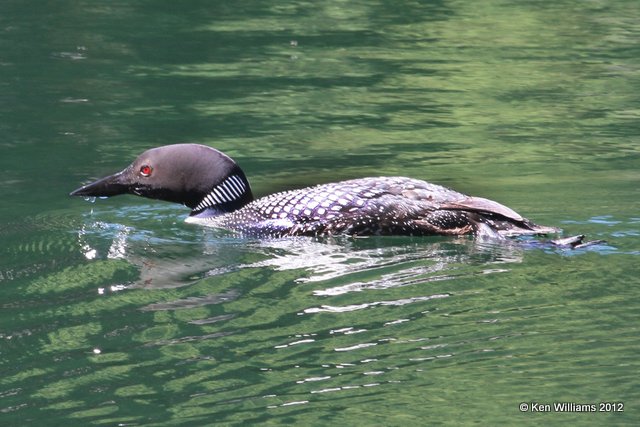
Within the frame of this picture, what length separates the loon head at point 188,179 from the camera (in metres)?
8.50

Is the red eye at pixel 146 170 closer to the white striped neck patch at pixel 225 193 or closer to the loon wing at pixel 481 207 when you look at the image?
the white striped neck patch at pixel 225 193

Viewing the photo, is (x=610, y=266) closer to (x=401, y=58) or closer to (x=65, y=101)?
(x=65, y=101)

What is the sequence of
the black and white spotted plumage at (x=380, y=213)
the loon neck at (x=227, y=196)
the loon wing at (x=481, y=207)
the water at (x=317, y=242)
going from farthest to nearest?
1. the loon neck at (x=227, y=196)
2. the black and white spotted plumage at (x=380, y=213)
3. the loon wing at (x=481, y=207)
4. the water at (x=317, y=242)

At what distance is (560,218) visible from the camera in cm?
807

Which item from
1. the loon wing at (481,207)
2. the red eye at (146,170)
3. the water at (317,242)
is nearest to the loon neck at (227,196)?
the water at (317,242)

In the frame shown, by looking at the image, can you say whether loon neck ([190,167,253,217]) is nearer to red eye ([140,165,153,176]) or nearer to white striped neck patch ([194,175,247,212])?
white striped neck patch ([194,175,247,212])

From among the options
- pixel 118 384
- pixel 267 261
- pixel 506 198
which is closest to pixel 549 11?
pixel 506 198

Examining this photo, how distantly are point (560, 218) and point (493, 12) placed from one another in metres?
9.10

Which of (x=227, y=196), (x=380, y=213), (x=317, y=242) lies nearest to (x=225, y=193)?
(x=227, y=196)

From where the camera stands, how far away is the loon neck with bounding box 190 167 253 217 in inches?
334

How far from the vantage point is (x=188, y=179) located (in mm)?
8531

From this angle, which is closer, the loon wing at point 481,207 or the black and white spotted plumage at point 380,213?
the loon wing at point 481,207

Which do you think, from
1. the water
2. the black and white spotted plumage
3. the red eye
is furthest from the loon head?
the black and white spotted plumage

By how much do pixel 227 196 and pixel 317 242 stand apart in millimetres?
967
